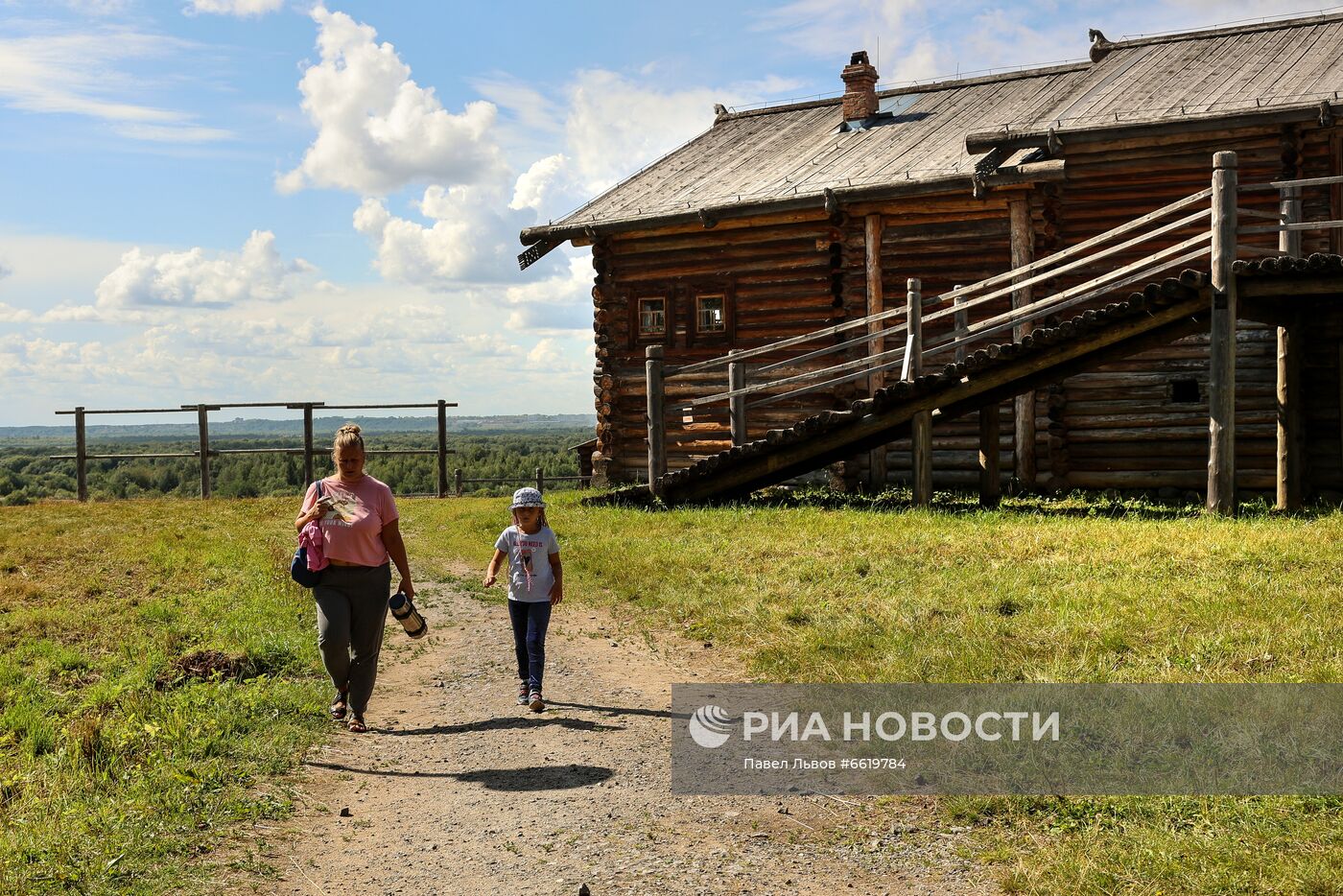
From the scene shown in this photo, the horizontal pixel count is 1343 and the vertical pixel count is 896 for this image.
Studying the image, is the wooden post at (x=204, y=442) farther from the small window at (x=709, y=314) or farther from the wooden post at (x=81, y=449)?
the small window at (x=709, y=314)

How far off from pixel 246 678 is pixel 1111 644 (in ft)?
17.9

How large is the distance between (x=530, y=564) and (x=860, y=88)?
16704mm

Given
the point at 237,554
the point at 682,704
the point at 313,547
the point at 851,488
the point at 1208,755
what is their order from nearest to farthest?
the point at 1208,755 < the point at 313,547 < the point at 682,704 < the point at 237,554 < the point at 851,488

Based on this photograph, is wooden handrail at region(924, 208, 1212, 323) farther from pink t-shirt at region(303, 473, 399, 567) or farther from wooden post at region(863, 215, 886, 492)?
pink t-shirt at region(303, 473, 399, 567)

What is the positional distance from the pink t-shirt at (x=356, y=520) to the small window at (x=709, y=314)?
13.0 meters

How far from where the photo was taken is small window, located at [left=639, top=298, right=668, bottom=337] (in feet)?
64.2

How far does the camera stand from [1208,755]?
5.07 metres

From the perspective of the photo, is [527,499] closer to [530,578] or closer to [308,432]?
[530,578]

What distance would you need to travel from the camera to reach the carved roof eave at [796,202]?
1532 centimetres

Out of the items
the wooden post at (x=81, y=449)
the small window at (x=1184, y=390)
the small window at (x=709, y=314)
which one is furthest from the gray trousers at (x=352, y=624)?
the wooden post at (x=81, y=449)

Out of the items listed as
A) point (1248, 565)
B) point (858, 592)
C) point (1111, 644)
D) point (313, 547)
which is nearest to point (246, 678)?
point (313, 547)

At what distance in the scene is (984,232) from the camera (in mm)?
16453

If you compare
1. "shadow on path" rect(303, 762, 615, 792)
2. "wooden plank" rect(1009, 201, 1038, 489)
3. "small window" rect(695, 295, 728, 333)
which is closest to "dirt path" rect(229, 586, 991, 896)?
"shadow on path" rect(303, 762, 615, 792)

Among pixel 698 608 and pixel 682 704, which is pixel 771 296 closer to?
pixel 698 608
